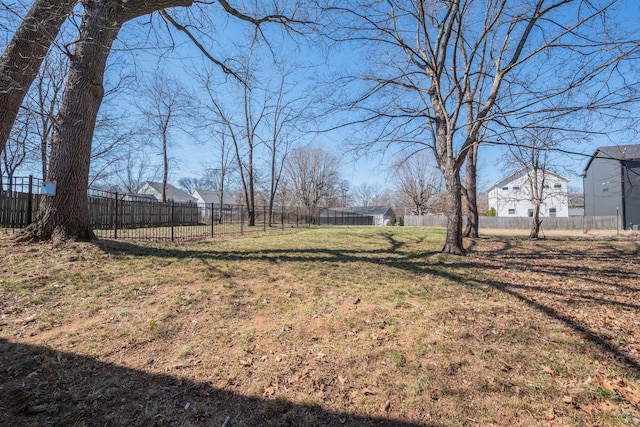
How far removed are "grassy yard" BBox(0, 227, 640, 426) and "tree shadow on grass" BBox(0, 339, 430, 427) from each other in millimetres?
11

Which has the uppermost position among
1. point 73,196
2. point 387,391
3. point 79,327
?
point 73,196

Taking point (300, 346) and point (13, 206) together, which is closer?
point (300, 346)

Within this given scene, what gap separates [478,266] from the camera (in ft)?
20.1

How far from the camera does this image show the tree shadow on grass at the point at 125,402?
6.29 ft

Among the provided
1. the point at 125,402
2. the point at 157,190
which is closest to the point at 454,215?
the point at 125,402

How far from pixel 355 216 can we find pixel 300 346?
40823 mm

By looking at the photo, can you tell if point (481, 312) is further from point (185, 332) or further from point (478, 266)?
point (185, 332)

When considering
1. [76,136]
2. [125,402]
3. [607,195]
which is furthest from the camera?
[607,195]

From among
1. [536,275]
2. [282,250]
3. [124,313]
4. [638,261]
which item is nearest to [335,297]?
[124,313]

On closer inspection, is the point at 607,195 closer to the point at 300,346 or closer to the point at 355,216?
the point at 355,216

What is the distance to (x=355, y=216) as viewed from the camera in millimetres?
43250

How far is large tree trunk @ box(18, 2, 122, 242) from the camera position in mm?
5219

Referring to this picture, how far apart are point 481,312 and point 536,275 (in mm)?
2730

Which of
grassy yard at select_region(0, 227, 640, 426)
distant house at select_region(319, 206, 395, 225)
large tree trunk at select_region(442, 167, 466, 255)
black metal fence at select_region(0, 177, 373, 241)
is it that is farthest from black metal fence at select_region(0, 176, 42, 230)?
distant house at select_region(319, 206, 395, 225)
